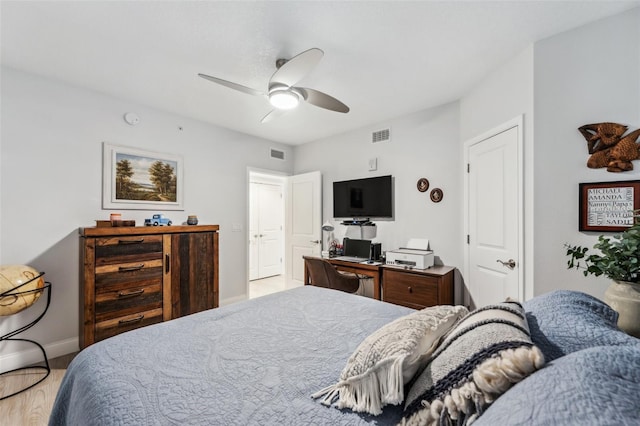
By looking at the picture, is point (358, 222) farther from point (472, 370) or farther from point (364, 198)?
point (472, 370)

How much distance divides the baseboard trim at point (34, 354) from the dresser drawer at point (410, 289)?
10.8 ft

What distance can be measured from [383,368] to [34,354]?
134 inches

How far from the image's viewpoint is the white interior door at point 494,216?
7.05 feet

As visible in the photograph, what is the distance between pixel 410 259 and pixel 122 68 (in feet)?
11.1

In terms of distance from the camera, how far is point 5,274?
2084 mm

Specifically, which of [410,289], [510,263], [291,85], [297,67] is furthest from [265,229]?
[510,263]

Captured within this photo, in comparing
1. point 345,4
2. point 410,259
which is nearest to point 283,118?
point 345,4

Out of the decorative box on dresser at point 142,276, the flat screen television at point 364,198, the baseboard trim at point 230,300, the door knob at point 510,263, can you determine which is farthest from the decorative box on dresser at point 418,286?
the baseboard trim at point 230,300

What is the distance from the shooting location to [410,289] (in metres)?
2.90

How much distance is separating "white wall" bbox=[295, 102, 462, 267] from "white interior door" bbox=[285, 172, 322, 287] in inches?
17.0

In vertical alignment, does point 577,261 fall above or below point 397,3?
below

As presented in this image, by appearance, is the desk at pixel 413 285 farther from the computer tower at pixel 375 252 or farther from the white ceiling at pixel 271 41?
the white ceiling at pixel 271 41

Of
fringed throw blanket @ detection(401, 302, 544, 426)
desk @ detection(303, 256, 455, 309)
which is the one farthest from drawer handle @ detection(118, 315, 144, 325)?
fringed throw blanket @ detection(401, 302, 544, 426)

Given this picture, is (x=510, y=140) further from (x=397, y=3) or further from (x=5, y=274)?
(x=5, y=274)
